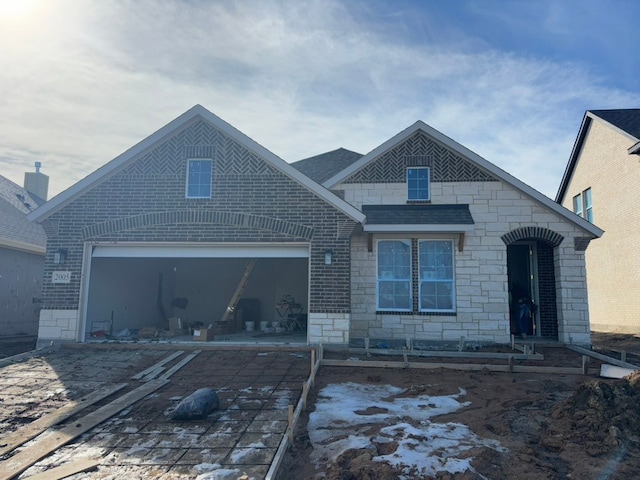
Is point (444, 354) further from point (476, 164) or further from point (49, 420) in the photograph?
point (49, 420)

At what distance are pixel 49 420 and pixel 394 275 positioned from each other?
9392 mm

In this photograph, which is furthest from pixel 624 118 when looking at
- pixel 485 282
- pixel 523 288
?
pixel 485 282

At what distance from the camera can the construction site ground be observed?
5078 mm

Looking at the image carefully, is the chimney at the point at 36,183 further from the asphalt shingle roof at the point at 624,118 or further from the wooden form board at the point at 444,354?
the asphalt shingle roof at the point at 624,118

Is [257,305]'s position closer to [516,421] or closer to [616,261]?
[516,421]

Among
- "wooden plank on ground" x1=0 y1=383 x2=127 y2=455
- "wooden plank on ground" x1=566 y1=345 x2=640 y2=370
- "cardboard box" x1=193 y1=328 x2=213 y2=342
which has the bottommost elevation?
"wooden plank on ground" x1=0 y1=383 x2=127 y2=455

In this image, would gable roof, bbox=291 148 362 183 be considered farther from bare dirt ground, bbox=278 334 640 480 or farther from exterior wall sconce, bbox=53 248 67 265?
bare dirt ground, bbox=278 334 640 480

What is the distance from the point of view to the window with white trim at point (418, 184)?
14117 mm

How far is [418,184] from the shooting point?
1422 cm

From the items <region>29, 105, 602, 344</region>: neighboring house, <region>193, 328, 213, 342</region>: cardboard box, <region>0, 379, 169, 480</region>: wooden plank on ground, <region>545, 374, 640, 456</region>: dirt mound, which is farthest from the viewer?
<region>193, 328, 213, 342</region>: cardboard box

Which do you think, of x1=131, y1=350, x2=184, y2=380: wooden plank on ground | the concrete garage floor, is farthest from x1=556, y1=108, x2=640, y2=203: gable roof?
x1=131, y1=350, x2=184, y2=380: wooden plank on ground

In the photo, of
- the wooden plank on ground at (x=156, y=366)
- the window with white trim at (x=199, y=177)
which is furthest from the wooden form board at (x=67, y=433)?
the window with white trim at (x=199, y=177)

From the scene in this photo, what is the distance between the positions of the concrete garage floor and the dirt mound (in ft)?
12.2

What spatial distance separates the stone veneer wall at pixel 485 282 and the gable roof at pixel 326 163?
4.42 meters
